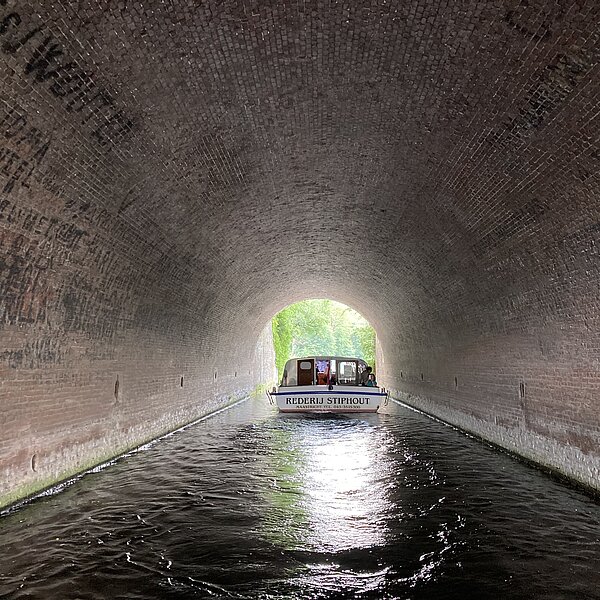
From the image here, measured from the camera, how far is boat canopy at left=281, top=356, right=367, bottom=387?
22.7 m

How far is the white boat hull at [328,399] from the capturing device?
19.2 metres

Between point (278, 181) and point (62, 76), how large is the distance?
15.6ft

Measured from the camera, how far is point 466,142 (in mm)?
6980

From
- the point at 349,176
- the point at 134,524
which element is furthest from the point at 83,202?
the point at 349,176

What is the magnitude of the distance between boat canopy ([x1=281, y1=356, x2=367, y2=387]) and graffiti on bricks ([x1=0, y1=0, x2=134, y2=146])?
651 inches

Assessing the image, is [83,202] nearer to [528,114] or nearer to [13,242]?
[13,242]

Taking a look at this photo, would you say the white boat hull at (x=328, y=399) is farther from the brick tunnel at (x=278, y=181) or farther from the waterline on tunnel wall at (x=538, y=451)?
the brick tunnel at (x=278, y=181)

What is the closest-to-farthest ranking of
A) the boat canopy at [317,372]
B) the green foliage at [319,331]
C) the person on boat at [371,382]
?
the person on boat at [371,382] → the boat canopy at [317,372] → the green foliage at [319,331]

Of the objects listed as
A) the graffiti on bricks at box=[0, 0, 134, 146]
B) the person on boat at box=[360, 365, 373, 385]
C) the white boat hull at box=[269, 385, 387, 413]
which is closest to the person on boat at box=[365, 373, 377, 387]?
the person on boat at box=[360, 365, 373, 385]

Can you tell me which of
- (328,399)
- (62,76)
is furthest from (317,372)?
(62,76)

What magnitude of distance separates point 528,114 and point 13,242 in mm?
5334

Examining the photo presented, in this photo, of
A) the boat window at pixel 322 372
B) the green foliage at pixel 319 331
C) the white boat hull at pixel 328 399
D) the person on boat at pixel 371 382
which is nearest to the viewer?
the white boat hull at pixel 328 399

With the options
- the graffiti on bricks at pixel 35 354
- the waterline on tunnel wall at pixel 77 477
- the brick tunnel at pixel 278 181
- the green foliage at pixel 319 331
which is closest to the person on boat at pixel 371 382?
the waterline on tunnel wall at pixel 77 477

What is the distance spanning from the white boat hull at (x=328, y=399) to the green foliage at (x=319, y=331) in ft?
46.8
